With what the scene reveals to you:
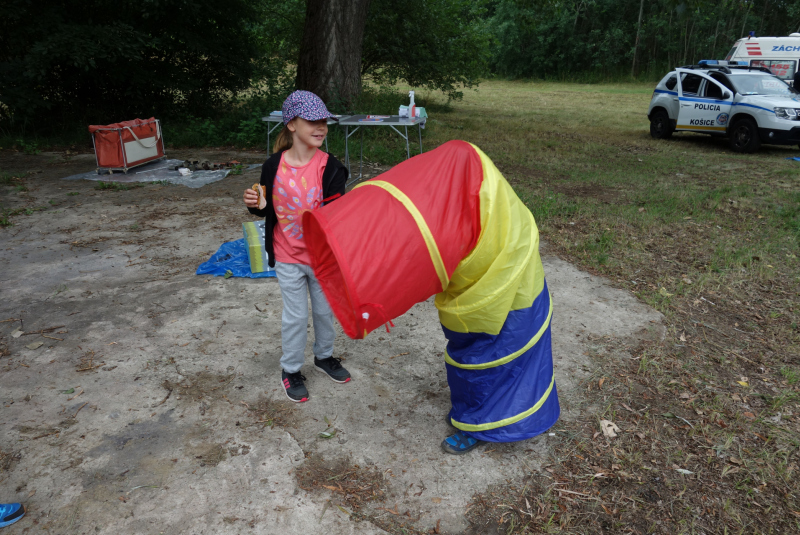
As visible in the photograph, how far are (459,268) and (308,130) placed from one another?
43.7 inches

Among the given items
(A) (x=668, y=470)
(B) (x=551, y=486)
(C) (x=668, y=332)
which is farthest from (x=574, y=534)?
(C) (x=668, y=332)

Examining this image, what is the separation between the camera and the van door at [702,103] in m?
11.1

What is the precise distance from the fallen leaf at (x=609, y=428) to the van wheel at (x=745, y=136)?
33.2ft

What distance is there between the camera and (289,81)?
12719 millimetres

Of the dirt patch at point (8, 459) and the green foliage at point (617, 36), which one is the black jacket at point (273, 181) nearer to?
the dirt patch at point (8, 459)

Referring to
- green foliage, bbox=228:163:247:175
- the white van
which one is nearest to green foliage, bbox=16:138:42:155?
green foliage, bbox=228:163:247:175

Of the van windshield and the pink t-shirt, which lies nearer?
the pink t-shirt

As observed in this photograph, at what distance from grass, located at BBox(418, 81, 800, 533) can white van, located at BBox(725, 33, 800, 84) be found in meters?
6.01

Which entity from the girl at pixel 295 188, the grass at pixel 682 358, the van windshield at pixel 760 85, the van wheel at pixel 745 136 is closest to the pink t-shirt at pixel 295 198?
the girl at pixel 295 188

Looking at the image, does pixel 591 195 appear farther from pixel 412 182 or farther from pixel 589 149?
pixel 412 182

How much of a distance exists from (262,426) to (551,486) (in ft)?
→ 4.92

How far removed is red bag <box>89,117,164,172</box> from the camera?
8.16 metres

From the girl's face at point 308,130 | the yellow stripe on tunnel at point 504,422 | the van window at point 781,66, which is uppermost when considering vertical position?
the van window at point 781,66

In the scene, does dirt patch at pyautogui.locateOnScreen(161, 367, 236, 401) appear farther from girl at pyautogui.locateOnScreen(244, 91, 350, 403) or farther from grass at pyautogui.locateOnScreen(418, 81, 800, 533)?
grass at pyautogui.locateOnScreen(418, 81, 800, 533)
